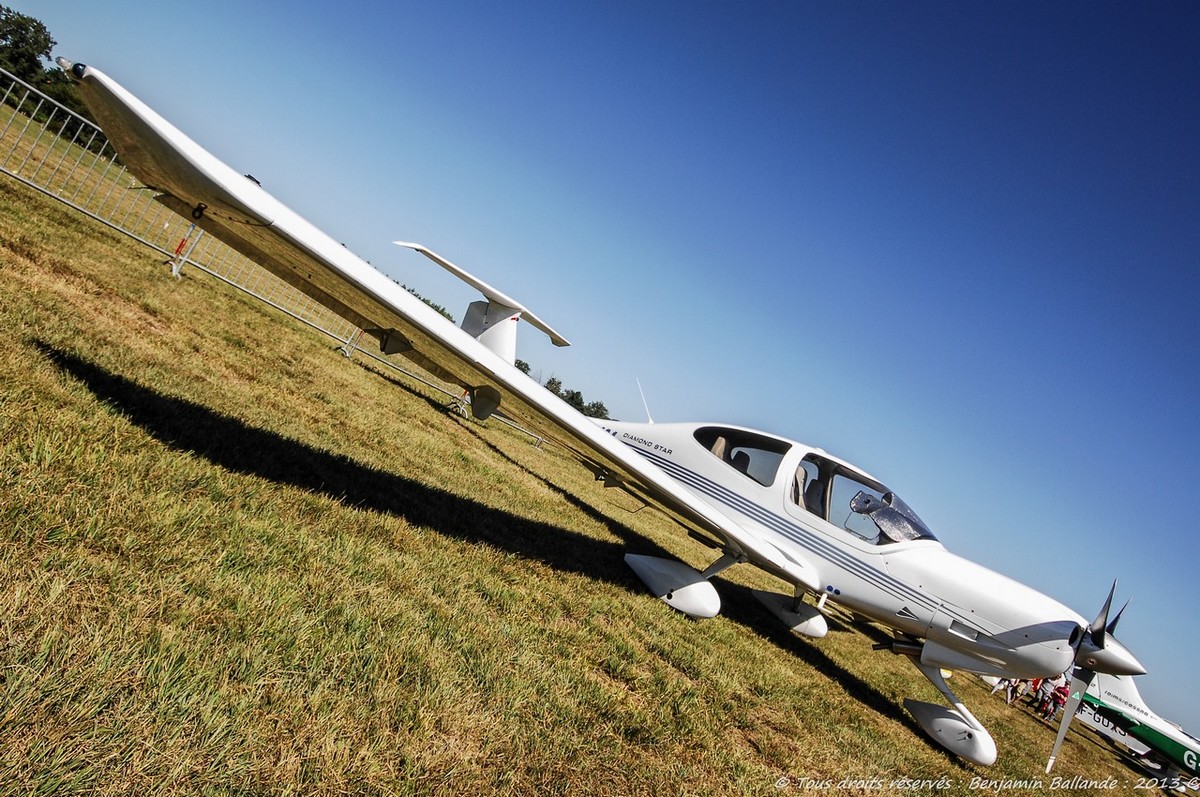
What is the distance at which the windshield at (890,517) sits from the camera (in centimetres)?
612

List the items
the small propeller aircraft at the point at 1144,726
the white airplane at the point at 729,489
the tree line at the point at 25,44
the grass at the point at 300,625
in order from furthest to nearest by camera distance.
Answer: the tree line at the point at 25,44 < the small propeller aircraft at the point at 1144,726 < the white airplane at the point at 729,489 < the grass at the point at 300,625

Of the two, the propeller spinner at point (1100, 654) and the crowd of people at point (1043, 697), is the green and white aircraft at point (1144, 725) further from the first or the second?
the propeller spinner at point (1100, 654)

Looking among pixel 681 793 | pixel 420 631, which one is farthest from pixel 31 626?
pixel 681 793

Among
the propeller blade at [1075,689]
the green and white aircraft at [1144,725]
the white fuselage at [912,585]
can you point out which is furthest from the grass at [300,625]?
the green and white aircraft at [1144,725]

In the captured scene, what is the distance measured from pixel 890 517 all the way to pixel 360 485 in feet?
18.0

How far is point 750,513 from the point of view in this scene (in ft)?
21.4

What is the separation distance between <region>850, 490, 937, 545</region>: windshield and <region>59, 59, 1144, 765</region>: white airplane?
1 cm

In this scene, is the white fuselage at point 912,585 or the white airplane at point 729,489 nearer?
the white airplane at point 729,489

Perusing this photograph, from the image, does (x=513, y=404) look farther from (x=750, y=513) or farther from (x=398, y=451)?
(x=750, y=513)

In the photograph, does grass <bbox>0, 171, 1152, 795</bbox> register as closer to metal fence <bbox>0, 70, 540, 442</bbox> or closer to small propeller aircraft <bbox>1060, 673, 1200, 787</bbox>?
metal fence <bbox>0, 70, 540, 442</bbox>

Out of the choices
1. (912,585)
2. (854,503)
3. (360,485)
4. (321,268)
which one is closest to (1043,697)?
(912,585)

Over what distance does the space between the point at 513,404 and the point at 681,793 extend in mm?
3013

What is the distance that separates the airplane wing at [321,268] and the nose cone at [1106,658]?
3433mm

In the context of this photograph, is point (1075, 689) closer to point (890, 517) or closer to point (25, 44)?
point (890, 517)
